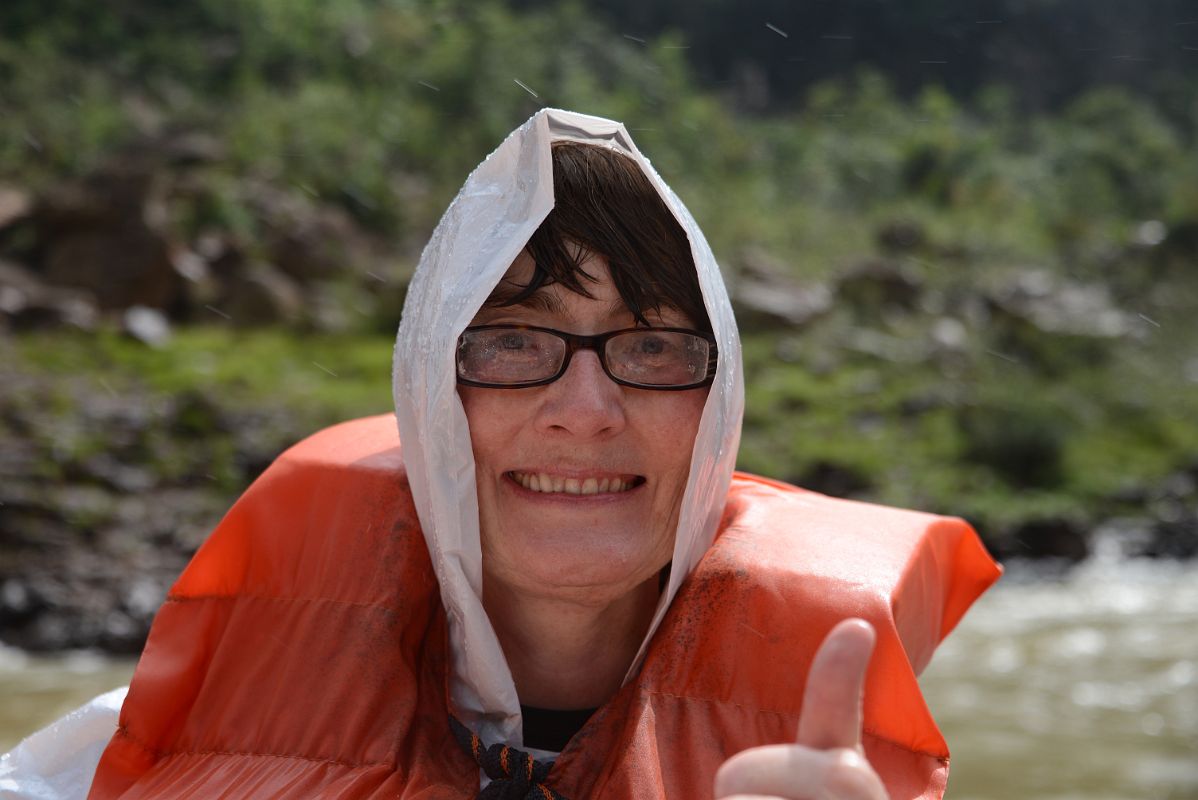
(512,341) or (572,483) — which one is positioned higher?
(512,341)

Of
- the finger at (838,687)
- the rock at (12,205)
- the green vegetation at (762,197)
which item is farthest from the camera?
the rock at (12,205)

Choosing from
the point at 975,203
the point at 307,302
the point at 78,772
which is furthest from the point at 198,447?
the point at 975,203

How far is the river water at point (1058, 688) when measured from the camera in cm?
532

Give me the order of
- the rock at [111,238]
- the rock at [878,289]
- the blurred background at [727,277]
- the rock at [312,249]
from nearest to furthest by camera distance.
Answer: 1. the blurred background at [727,277]
2. the rock at [111,238]
3. the rock at [312,249]
4. the rock at [878,289]

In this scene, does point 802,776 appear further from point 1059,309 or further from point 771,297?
point 1059,309

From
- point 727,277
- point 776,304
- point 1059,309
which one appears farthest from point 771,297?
point 1059,309

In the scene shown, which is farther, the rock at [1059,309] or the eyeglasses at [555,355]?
the rock at [1059,309]

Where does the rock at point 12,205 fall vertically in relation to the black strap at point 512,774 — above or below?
below

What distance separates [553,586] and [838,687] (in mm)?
663

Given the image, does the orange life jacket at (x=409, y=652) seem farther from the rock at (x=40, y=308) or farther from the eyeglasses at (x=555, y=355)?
the rock at (x=40, y=308)

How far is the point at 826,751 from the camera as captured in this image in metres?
1.07

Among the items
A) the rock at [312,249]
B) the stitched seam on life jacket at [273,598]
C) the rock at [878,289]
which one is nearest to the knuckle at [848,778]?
the stitched seam on life jacket at [273,598]

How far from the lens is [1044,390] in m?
11.6

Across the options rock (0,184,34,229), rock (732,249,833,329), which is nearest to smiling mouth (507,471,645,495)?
rock (732,249,833,329)
